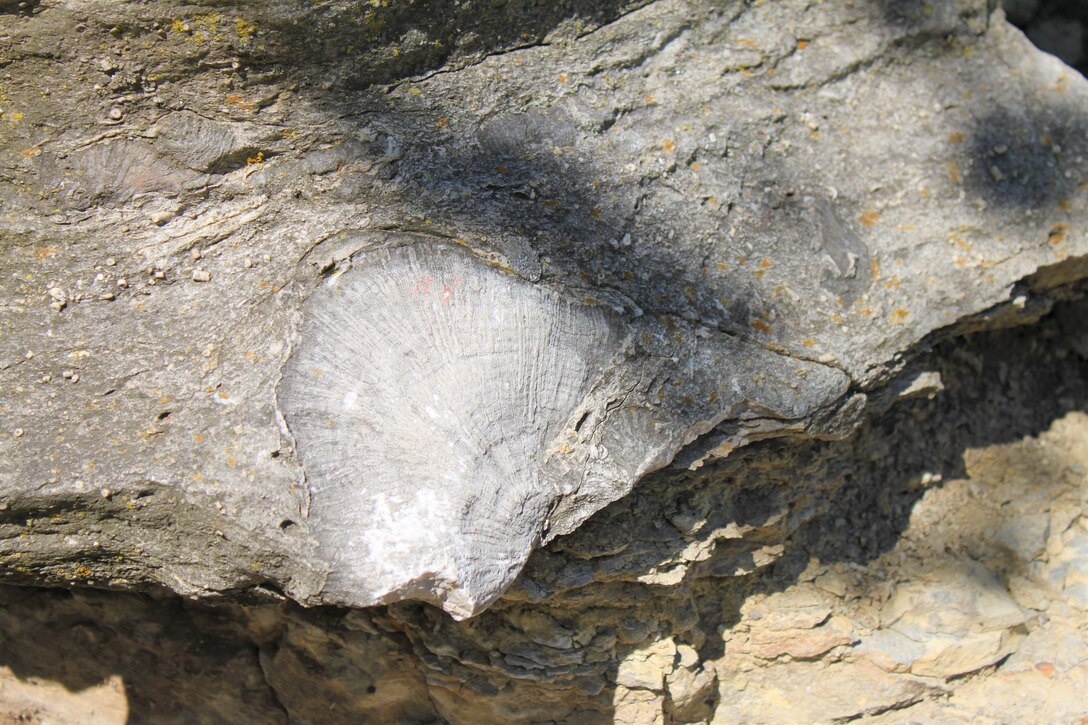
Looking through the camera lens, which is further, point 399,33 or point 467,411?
point 399,33

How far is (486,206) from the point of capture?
1.69 m

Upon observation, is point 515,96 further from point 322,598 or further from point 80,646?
point 80,646

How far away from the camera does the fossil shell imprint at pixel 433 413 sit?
146 centimetres

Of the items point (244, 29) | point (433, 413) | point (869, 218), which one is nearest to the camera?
point (433, 413)

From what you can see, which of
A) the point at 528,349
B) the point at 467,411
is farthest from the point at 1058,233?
the point at 467,411

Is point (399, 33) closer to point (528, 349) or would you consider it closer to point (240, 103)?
point (240, 103)

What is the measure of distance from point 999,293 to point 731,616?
34.7 inches

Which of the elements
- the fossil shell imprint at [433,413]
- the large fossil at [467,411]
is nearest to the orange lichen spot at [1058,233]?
the large fossil at [467,411]

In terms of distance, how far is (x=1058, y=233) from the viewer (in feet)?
6.11

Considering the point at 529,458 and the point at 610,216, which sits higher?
the point at 610,216

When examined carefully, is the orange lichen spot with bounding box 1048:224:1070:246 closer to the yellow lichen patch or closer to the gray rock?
the gray rock

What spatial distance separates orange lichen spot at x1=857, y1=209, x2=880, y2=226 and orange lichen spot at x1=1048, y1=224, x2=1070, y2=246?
36 centimetres

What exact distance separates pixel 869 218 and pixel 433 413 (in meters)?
0.96

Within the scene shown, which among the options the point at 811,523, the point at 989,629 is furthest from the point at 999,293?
the point at 989,629
